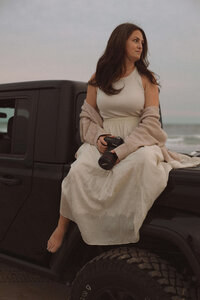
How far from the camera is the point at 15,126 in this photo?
2969 millimetres

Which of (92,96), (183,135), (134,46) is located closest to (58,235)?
(92,96)

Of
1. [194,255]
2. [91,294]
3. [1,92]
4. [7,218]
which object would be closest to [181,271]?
[194,255]

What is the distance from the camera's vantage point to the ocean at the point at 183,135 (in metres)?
25.4

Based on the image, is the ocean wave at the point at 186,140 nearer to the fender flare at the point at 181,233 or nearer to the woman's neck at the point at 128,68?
the woman's neck at the point at 128,68

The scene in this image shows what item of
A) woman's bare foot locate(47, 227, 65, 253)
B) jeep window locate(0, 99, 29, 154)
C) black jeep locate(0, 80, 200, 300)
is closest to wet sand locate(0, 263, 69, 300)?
black jeep locate(0, 80, 200, 300)

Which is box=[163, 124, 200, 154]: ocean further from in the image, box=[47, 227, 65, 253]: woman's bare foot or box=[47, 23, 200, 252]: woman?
box=[47, 227, 65, 253]: woman's bare foot

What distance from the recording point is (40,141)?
2781 millimetres

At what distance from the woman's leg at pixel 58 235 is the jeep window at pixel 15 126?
0.65m

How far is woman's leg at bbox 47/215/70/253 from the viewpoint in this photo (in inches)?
97.6

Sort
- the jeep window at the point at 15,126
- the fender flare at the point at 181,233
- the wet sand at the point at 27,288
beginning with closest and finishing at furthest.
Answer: the fender flare at the point at 181,233 → the jeep window at the point at 15,126 → the wet sand at the point at 27,288

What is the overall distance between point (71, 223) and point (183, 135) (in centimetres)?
2801

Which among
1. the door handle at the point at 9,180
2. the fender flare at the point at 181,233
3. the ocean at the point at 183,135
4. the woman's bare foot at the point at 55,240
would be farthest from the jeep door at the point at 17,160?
the ocean at the point at 183,135

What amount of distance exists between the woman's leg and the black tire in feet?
0.90

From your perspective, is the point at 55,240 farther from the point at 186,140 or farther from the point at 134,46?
the point at 186,140
